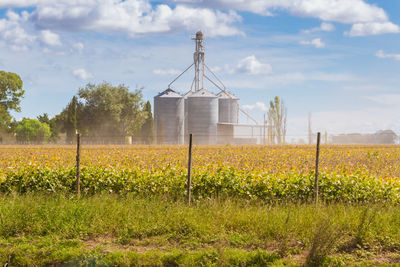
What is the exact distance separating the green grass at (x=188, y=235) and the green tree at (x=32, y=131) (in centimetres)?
6203

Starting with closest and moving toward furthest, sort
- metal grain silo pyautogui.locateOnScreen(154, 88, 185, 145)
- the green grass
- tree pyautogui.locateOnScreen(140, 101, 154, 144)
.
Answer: the green grass, metal grain silo pyautogui.locateOnScreen(154, 88, 185, 145), tree pyautogui.locateOnScreen(140, 101, 154, 144)

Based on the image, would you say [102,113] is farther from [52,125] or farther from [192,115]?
[52,125]

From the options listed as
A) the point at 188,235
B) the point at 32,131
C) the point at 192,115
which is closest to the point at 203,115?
the point at 192,115

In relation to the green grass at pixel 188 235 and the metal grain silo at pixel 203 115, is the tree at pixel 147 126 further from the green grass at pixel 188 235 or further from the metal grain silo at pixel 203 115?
the green grass at pixel 188 235

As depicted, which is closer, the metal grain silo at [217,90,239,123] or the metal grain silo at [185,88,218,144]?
the metal grain silo at [185,88,218,144]

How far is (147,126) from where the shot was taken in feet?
203

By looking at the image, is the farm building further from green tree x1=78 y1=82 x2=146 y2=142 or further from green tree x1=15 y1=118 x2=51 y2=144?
green tree x1=15 y1=118 x2=51 y2=144

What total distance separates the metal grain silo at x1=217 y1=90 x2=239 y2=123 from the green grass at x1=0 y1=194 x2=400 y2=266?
5284 cm

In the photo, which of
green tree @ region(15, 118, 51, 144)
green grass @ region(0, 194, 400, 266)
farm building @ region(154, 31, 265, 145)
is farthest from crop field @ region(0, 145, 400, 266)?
green tree @ region(15, 118, 51, 144)

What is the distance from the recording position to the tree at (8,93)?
201 ft

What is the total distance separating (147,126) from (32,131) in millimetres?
27221

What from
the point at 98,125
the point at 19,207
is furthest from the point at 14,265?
the point at 98,125

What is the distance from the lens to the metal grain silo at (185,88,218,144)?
57.2 m

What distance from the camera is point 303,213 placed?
909cm
